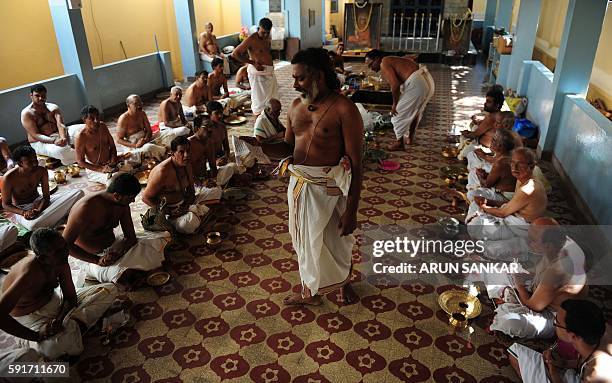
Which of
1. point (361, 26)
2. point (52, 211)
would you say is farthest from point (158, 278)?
point (361, 26)

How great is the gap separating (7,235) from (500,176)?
546 cm

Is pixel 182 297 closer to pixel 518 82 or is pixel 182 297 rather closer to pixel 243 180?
pixel 243 180

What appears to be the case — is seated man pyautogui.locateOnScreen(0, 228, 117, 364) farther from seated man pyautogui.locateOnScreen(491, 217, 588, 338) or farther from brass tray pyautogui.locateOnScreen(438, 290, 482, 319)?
seated man pyautogui.locateOnScreen(491, 217, 588, 338)

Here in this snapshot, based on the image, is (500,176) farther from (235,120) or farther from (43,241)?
(235,120)

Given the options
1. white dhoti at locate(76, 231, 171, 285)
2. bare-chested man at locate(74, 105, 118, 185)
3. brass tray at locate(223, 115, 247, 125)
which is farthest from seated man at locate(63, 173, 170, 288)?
brass tray at locate(223, 115, 247, 125)

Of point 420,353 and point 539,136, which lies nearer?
point 420,353

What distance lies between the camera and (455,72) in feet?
49.8

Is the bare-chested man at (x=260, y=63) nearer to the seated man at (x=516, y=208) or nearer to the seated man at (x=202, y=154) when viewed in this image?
the seated man at (x=202, y=154)

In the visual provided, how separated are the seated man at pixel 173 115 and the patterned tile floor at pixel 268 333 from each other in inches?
127

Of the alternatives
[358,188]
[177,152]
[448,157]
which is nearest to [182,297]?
[177,152]

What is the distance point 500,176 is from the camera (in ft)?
16.5

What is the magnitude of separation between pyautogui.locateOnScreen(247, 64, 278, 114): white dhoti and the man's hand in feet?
20.3

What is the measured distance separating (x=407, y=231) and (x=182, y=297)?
271 centimetres

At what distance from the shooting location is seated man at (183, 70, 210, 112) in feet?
30.4
